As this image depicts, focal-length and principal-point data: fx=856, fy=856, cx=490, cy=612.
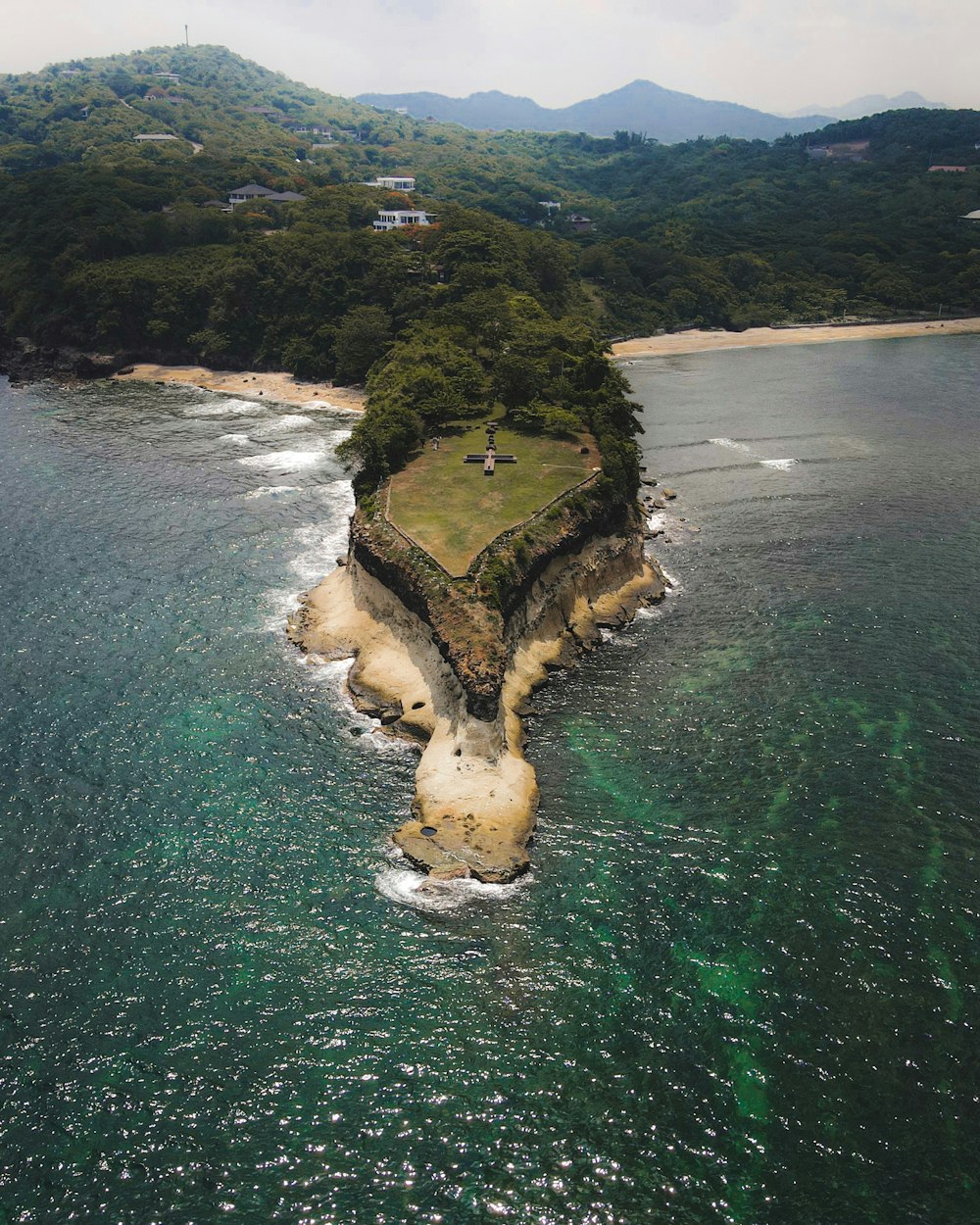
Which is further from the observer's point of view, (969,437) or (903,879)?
(969,437)

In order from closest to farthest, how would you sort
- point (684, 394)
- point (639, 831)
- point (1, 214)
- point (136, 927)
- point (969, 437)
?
point (136, 927) → point (639, 831) → point (969, 437) → point (684, 394) → point (1, 214)

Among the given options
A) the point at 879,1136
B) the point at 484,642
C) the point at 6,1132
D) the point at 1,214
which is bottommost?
the point at 6,1132

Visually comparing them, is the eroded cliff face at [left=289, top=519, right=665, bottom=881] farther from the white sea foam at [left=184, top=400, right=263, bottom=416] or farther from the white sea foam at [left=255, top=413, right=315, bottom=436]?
the white sea foam at [left=184, top=400, right=263, bottom=416]

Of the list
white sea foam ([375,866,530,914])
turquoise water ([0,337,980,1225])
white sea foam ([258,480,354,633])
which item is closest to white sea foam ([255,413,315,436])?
white sea foam ([258,480,354,633])

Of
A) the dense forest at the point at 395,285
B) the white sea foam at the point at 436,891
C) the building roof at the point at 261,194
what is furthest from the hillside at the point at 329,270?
the white sea foam at the point at 436,891

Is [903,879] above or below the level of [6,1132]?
above

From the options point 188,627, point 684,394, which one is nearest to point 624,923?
point 188,627

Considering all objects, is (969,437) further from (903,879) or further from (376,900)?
(376,900)

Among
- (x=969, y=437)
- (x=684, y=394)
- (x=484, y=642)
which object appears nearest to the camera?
(x=484, y=642)
